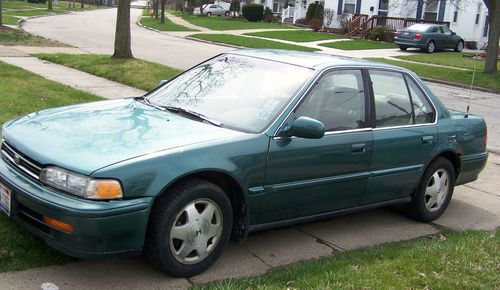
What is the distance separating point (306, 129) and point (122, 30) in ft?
38.9

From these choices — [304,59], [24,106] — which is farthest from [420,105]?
[24,106]

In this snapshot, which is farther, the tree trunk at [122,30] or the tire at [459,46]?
the tire at [459,46]

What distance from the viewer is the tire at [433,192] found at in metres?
5.46

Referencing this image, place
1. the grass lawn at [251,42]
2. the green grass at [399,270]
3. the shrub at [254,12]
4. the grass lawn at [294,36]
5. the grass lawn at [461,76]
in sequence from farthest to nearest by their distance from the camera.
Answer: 1. the shrub at [254,12]
2. the grass lawn at [294,36]
3. the grass lawn at [251,42]
4. the grass lawn at [461,76]
5. the green grass at [399,270]

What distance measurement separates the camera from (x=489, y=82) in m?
20.1

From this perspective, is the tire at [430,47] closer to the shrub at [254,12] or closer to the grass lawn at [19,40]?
the grass lawn at [19,40]

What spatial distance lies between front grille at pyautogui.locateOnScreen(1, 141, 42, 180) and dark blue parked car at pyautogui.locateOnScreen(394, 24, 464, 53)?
29.5m

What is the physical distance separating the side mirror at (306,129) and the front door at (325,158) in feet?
0.29

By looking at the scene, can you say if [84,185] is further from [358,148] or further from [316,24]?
[316,24]

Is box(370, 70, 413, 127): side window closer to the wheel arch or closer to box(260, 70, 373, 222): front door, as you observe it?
box(260, 70, 373, 222): front door

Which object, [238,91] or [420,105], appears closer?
[238,91]

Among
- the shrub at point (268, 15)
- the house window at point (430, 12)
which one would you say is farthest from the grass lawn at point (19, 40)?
the shrub at point (268, 15)

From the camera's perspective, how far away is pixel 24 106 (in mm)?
8578

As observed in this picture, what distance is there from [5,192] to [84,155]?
676 mm
